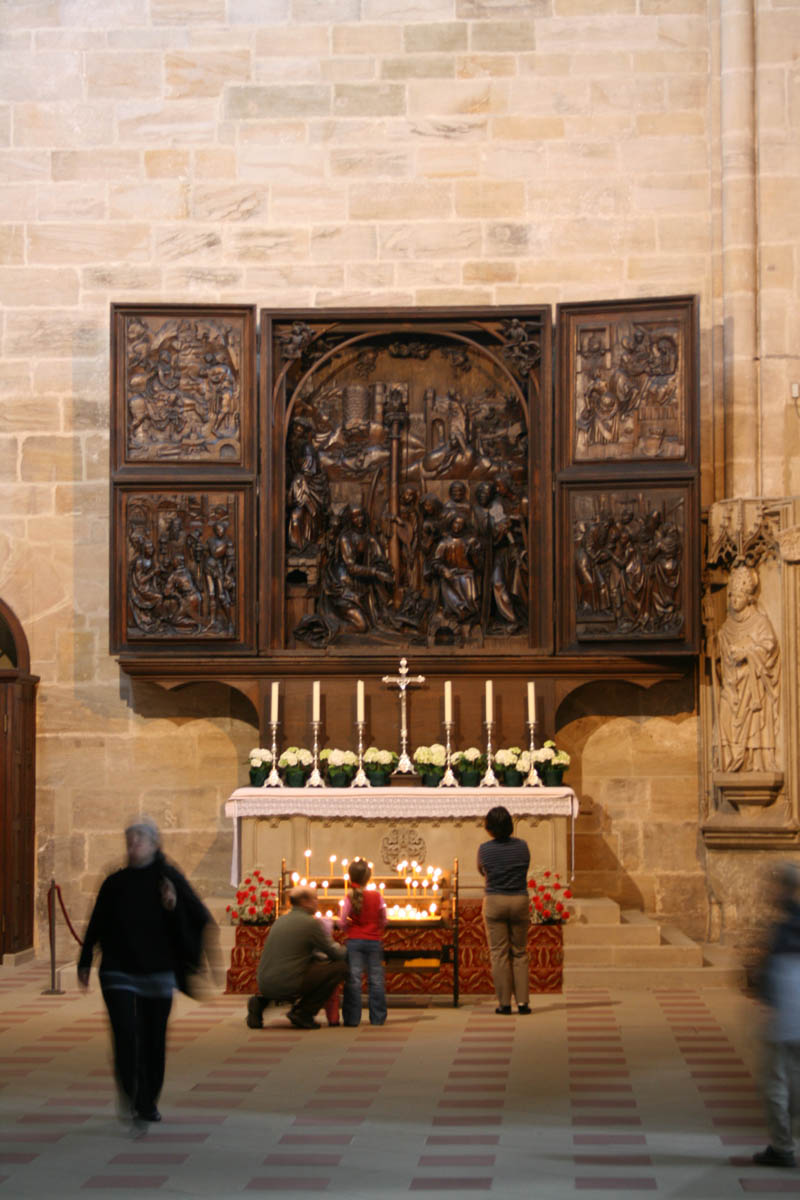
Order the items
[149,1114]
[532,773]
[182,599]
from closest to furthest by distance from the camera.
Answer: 1. [149,1114]
2. [532,773]
3. [182,599]

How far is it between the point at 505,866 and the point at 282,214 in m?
6.84

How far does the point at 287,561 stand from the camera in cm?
1476

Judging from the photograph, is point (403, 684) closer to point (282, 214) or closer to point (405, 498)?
point (405, 498)

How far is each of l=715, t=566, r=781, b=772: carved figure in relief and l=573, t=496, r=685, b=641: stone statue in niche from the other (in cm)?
63

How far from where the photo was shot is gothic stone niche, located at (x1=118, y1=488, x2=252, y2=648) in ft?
47.1

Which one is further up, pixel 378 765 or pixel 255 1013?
pixel 378 765

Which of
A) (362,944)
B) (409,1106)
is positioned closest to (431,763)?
(362,944)

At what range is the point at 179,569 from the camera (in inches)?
567

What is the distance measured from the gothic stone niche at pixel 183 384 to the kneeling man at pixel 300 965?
15.9 feet

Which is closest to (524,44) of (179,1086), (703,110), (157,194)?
(703,110)

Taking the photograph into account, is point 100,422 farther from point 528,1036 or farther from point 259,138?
point 528,1036

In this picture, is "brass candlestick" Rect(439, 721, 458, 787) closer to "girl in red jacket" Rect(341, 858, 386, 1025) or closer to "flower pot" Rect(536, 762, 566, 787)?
"flower pot" Rect(536, 762, 566, 787)

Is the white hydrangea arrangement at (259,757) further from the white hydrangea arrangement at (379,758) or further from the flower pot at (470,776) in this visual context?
the flower pot at (470,776)

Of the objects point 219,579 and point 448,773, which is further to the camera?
point 219,579
